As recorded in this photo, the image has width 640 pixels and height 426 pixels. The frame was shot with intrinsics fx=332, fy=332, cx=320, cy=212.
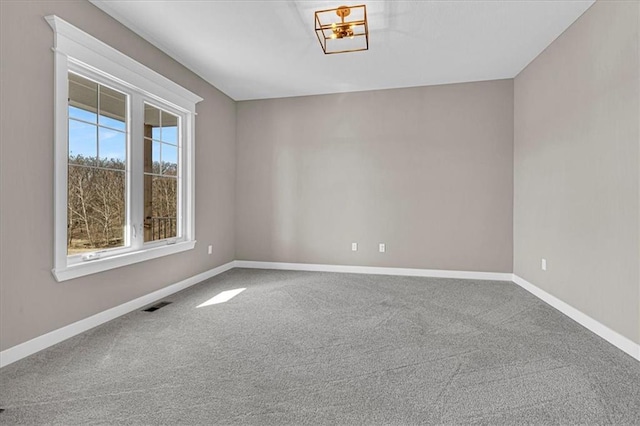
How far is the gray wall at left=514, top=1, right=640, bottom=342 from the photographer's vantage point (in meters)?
2.43

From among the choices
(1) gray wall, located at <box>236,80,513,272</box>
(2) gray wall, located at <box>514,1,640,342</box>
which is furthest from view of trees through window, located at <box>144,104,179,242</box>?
(2) gray wall, located at <box>514,1,640,342</box>

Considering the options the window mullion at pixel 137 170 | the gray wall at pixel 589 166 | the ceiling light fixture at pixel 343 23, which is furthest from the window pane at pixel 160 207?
the gray wall at pixel 589 166

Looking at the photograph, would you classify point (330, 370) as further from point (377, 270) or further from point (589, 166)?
point (377, 270)

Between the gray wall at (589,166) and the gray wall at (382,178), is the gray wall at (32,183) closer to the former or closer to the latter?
the gray wall at (382,178)

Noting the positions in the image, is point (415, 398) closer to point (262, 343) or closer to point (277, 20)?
point (262, 343)

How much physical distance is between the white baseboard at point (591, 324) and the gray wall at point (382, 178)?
3.20 ft

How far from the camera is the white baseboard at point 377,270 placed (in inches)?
184

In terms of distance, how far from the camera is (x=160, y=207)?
3.87 metres

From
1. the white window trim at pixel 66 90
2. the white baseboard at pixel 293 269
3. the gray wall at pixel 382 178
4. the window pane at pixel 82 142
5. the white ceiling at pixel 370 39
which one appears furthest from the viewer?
the gray wall at pixel 382 178

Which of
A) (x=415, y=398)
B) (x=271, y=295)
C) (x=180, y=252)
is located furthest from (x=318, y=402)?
(x=180, y=252)

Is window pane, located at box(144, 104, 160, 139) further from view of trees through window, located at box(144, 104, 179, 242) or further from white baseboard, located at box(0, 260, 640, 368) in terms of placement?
white baseboard, located at box(0, 260, 640, 368)

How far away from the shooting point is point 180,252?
4.05 metres

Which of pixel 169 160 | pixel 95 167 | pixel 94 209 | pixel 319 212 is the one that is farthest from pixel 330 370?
pixel 319 212

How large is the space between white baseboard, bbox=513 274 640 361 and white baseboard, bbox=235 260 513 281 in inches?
25.6
